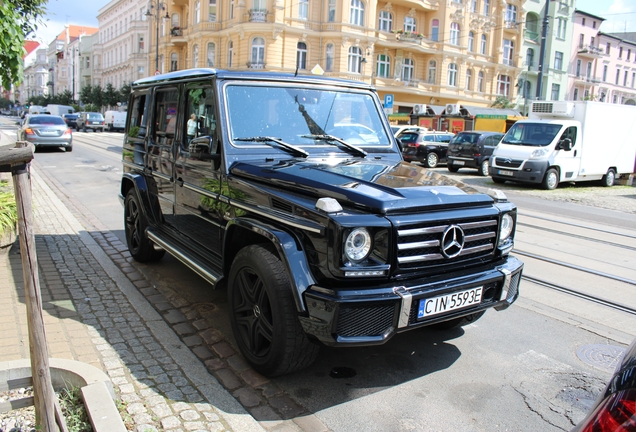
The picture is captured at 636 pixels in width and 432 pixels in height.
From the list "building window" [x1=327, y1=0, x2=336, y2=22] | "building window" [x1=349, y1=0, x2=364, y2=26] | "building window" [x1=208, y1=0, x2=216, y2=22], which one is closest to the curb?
"building window" [x1=327, y1=0, x2=336, y2=22]

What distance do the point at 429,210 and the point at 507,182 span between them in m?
16.8

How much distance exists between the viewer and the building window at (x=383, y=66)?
1903 inches

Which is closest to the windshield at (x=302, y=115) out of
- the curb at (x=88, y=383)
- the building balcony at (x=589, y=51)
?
the curb at (x=88, y=383)

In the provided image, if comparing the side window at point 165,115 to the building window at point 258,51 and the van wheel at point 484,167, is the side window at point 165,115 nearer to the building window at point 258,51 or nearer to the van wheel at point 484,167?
the van wheel at point 484,167

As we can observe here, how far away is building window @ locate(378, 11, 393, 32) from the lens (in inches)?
1879

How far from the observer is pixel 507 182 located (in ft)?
62.5

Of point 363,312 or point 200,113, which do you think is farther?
point 200,113

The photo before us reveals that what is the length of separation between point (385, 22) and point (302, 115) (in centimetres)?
4683

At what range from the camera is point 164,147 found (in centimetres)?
559

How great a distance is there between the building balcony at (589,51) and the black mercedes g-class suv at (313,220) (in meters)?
64.8

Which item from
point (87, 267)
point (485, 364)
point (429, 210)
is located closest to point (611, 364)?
point (485, 364)

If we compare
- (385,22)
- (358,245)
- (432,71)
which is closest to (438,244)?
(358,245)

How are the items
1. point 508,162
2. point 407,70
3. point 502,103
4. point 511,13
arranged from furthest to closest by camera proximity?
point 511,13 < point 502,103 < point 407,70 < point 508,162

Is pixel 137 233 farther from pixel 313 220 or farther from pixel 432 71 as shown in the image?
pixel 432 71
